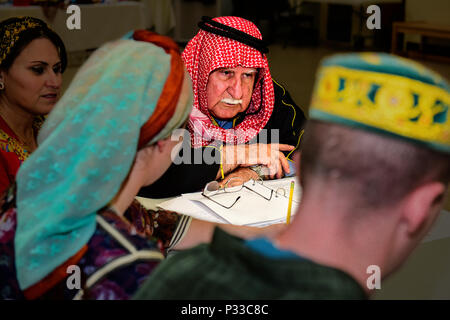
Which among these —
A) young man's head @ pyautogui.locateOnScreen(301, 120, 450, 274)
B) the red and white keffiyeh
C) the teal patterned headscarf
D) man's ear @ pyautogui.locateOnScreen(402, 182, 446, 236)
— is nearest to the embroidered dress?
the teal patterned headscarf

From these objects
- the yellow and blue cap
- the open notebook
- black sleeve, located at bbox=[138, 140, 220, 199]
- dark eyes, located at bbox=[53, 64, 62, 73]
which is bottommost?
the open notebook

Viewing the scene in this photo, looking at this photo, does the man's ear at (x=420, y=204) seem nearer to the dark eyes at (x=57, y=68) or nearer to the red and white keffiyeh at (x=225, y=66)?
the red and white keffiyeh at (x=225, y=66)

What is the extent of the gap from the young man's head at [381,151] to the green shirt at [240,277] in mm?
82

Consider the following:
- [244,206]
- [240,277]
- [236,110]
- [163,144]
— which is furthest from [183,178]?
[240,277]

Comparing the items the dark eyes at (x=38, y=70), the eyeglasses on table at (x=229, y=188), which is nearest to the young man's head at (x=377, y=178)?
the eyeglasses on table at (x=229, y=188)

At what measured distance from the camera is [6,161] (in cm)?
188

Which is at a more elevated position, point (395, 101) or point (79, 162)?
point (395, 101)

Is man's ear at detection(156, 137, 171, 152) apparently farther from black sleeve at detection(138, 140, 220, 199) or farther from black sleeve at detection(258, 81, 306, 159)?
black sleeve at detection(258, 81, 306, 159)

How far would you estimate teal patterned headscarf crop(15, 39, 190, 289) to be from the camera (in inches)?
38.2

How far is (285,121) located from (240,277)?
1.82 metres

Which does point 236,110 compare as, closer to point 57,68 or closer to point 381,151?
point 57,68

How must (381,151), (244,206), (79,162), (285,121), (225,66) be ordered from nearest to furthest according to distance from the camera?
(381,151) < (79,162) < (244,206) < (225,66) < (285,121)

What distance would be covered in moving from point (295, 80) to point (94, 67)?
6.44 metres

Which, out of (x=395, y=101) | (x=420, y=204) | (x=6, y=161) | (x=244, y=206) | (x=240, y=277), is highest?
(x=395, y=101)
